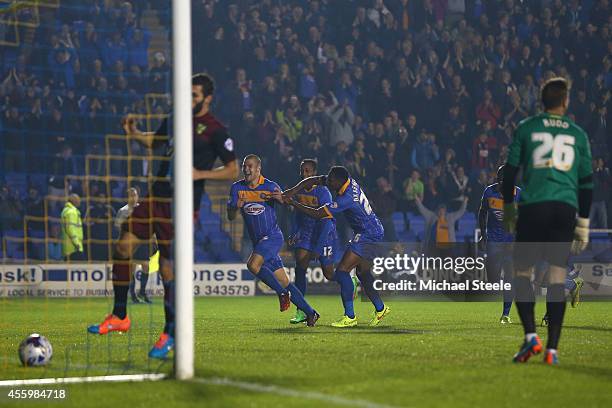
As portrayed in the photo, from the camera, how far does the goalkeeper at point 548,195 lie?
28.8 ft

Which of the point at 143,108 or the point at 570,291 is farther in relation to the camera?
the point at 143,108

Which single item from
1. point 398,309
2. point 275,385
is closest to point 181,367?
point 275,385

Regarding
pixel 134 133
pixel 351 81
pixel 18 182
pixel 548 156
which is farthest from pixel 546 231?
pixel 351 81

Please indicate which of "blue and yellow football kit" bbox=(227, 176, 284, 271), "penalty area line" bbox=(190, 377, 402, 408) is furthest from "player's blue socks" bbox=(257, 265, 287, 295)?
"penalty area line" bbox=(190, 377, 402, 408)

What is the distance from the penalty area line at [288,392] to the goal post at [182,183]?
10.6 inches

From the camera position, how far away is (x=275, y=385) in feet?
24.3

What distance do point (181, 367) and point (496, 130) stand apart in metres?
20.0

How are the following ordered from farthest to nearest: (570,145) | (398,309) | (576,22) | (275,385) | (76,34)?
1. (576,22)
2. (76,34)
3. (398,309)
4. (570,145)
5. (275,385)

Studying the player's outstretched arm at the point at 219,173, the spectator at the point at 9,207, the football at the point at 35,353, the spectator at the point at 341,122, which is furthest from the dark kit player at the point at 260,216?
the spectator at the point at 341,122

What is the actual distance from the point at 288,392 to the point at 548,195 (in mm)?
3019

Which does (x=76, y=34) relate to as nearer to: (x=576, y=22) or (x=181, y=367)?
(x=576, y=22)

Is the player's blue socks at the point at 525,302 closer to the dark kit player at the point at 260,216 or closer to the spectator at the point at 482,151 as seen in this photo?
the dark kit player at the point at 260,216

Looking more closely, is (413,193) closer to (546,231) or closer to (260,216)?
(260,216)

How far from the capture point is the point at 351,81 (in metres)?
27.4
